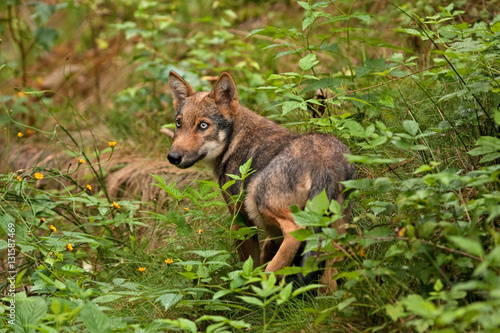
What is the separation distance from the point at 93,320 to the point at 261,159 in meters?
1.86

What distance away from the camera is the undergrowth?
2.99 metres

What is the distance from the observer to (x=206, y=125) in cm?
A: 474

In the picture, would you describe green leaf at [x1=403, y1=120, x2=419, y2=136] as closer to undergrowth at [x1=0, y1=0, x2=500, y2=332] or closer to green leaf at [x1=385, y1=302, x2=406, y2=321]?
undergrowth at [x1=0, y1=0, x2=500, y2=332]

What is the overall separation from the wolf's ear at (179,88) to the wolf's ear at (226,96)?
1.38 ft

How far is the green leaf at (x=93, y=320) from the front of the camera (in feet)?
9.72

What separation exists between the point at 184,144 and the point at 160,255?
111 centimetres

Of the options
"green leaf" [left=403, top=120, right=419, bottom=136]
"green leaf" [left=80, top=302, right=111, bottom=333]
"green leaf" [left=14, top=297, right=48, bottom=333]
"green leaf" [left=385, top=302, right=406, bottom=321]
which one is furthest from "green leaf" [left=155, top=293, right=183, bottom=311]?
"green leaf" [left=403, top=120, right=419, bottom=136]

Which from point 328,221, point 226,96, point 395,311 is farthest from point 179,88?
point 395,311

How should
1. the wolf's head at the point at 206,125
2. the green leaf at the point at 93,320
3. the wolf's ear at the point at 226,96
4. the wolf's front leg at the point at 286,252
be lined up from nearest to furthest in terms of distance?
the green leaf at the point at 93,320 < the wolf's front leg at the point at 286,252 < the wolf's head at the point at 206,125 < the wolf's ear at the point at 226,96

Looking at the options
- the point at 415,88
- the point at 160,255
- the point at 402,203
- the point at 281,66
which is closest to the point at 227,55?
the point at 281,66

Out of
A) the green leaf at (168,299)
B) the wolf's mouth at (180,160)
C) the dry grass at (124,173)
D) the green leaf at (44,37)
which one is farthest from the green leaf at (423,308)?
the green leaf at (44,37)

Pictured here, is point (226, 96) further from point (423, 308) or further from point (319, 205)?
point (423, 308)

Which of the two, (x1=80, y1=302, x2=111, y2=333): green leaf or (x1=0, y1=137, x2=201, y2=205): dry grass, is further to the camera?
(x1=0, y1=137, x2=201, y2=205): dry grass

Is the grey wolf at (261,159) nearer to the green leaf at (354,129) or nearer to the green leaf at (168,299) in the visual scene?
the green leaf at (354,129)
